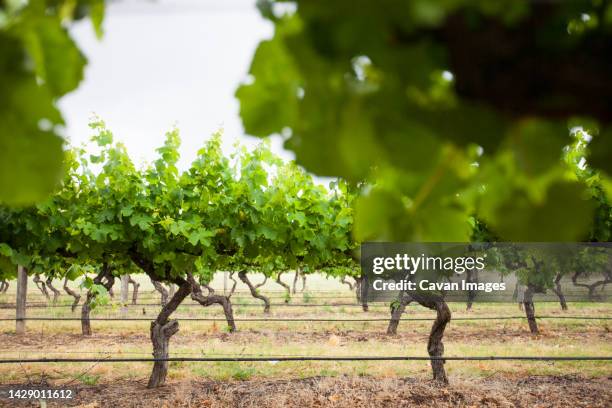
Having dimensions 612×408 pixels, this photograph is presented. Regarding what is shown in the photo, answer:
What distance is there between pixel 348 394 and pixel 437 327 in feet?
4.77

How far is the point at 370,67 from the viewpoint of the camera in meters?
0.41

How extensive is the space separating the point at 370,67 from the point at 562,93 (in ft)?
0.46

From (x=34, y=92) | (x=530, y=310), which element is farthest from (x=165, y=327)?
(x=530, y=310)

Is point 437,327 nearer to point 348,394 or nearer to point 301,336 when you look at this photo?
point 348,394

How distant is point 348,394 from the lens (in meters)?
6.93

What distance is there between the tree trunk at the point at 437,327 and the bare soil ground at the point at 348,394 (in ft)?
0.74

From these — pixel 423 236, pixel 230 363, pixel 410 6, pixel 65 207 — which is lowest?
pixel 230 363

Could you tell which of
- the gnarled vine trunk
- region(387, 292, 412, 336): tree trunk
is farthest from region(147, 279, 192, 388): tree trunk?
the gnarled vine trunk

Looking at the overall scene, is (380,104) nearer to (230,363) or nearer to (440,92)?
(440,92)

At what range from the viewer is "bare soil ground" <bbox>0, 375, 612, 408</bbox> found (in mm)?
6570

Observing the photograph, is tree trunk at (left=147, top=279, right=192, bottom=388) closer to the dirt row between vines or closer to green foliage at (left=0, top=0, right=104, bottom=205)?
the dirt row between vines

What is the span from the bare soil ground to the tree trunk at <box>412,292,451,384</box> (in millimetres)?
225

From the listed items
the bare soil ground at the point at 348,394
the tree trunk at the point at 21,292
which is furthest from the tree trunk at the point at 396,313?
the tree trunk at the point at 21,292

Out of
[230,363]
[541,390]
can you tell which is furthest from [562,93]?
[230,363]
